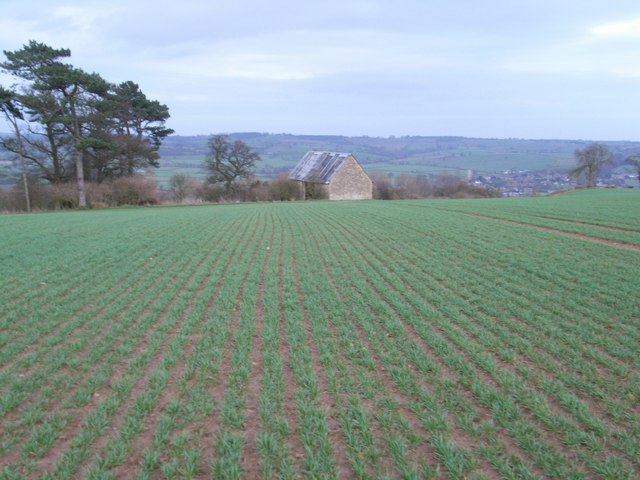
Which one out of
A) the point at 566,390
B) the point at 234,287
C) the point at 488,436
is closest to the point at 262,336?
the point at 234,287

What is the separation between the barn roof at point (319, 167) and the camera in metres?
48.5

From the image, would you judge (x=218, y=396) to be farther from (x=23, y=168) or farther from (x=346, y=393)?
(x=23, y=168)

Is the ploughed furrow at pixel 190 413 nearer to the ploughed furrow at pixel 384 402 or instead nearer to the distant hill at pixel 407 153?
the ploughed furrow at pixel 384 402

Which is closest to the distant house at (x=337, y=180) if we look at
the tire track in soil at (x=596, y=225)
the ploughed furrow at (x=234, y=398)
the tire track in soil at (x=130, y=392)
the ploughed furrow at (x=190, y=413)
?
the tire track in soil at (x=596, y=225)

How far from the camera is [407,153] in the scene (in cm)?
12294

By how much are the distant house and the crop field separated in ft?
122

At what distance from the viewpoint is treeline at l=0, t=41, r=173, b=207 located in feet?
105

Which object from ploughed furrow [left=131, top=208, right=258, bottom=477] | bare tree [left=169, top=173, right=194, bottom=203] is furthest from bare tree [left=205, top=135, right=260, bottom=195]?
ploughed furrow [left=131, top=208, right=258, bottom=477]

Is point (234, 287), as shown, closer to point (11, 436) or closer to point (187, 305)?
point (187, 305)

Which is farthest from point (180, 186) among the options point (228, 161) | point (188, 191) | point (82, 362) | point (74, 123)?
point (82, 362)

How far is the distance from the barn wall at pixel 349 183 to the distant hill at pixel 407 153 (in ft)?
54.5

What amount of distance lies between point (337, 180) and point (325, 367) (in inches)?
1706

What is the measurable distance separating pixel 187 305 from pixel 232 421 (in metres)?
4.00

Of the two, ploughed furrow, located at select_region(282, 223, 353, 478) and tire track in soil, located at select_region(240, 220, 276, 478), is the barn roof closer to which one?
ploughed furrow, located at select_region(282, 223, 353, 478)
